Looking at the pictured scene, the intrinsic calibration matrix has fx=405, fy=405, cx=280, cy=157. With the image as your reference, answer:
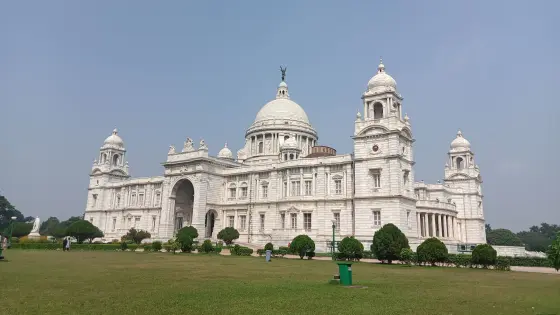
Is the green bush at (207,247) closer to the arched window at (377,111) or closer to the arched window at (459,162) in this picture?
the arched window at (377,111)

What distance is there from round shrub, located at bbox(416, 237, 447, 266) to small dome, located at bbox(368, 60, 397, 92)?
23.2m

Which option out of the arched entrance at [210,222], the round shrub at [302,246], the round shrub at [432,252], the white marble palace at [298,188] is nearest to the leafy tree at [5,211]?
the white marble palace at [298,188]

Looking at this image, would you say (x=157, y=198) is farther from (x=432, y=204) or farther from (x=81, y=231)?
(x=432, y=204)

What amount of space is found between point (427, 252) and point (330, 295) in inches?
737

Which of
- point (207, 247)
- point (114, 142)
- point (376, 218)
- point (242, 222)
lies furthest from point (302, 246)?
point (114, 142)

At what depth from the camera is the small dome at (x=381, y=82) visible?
49.0 metres

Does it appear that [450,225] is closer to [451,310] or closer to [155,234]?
[155,234]

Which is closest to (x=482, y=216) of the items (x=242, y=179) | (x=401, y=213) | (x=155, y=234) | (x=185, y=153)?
(x=401, y=213)

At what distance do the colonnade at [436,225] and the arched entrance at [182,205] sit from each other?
34.5m

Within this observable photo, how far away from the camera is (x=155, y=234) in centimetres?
6662

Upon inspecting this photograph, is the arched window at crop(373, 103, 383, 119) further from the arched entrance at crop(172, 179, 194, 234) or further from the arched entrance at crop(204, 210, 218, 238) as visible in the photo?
the arched entrance at crop(172, 179, 194, 234)

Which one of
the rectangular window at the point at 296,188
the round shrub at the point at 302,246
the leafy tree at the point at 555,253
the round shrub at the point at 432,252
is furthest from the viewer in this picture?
the rectangular window at the point at 296,188

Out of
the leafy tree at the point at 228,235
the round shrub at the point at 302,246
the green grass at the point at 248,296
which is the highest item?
the leafy tree at the point at 228,235

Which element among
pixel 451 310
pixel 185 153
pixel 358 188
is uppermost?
pixel 185 153
